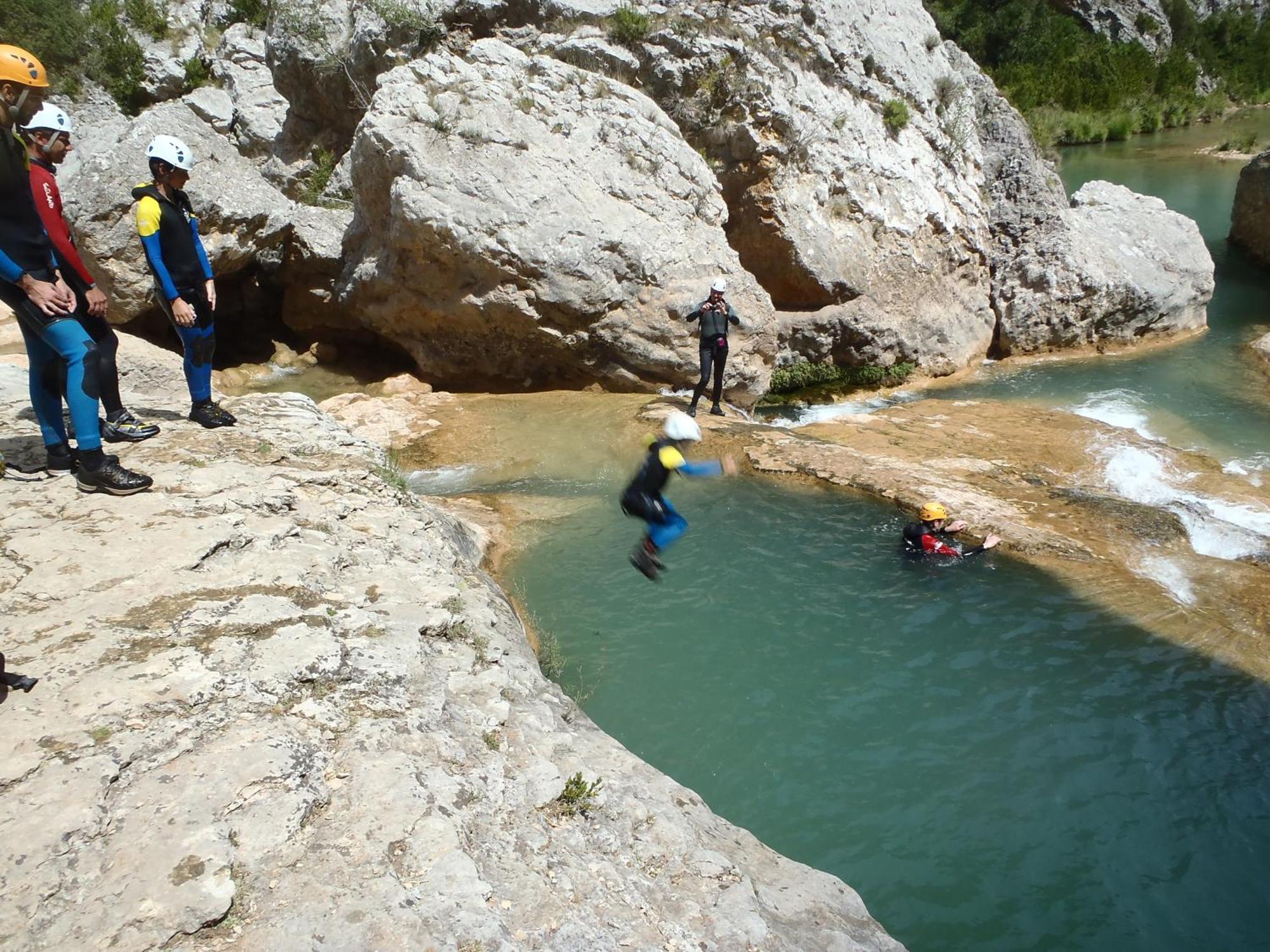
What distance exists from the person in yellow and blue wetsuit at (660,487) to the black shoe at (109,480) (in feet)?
9.00

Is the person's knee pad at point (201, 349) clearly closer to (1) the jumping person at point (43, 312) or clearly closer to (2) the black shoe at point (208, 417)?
(2) the black shoe at point (208, 417)

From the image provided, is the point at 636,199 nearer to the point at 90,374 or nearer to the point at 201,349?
the point at 201,349

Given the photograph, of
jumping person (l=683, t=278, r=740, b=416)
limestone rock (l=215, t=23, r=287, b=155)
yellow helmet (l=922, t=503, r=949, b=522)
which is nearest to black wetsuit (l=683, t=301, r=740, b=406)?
jumping person (l=683, t=278, r=740, b=416)

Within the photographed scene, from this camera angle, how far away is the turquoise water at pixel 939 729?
14.7 ft

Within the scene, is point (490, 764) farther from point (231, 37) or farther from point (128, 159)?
point (231, 37)

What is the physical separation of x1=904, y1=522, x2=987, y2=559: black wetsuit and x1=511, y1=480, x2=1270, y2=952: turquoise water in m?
0.14

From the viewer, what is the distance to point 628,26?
12.5 m

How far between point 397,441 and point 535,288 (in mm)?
2654

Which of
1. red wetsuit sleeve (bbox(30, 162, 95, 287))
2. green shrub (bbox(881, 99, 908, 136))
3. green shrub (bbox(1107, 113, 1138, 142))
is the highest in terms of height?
green shrub (bbox(1107, 113, 1138, 142))

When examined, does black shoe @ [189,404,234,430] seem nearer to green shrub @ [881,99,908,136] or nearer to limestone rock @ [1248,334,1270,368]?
green shrub @ [881,99,908,136]

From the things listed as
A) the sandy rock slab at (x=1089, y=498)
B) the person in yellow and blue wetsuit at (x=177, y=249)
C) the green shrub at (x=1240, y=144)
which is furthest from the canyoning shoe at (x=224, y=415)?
the green shrub at (x=1240, y=144)

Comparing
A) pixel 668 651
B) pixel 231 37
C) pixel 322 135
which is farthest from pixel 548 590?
pixel 231 37

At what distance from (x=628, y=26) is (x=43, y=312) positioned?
35.1 ft

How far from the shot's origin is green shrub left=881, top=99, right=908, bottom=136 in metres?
14.4
